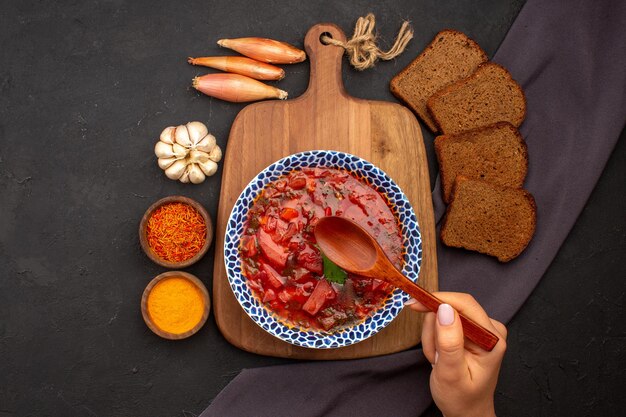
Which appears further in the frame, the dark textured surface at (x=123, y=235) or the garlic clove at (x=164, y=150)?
the dark textured surface at (x=123, y=235)

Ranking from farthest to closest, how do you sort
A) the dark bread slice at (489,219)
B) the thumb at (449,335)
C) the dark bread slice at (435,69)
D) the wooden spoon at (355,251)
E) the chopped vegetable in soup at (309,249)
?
1. the dark bread slice at (435,69)
2. the dark bread slice at (489,219)
3. the chopped vegetable in soup at (309,249)
4. the wooden spoon at (355,251)
5. the thumb at (449,335)

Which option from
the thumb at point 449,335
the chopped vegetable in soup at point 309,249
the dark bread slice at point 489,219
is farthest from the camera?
the dark bread slice at point 489,219

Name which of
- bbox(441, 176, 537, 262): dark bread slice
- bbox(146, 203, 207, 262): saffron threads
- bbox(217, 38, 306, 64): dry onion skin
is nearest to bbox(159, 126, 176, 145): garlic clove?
bbox(146, 203, 207, 262): saffron threads

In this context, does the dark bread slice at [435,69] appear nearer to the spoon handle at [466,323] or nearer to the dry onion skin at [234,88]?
the dry onion skin at [234,88]

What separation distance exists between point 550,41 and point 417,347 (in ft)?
6.21

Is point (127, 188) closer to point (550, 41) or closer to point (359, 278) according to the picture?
point (359, 278)

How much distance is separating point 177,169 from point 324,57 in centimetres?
102

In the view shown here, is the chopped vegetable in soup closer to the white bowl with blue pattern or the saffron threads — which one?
the white bowl with blue pattern

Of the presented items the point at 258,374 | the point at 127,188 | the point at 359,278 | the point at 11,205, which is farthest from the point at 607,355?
the point at 11,205

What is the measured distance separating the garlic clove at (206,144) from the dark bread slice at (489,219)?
135 centimetres

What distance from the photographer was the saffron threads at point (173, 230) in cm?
333

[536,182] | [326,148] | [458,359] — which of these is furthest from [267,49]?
[458,359]

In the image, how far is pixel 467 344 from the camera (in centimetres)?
286

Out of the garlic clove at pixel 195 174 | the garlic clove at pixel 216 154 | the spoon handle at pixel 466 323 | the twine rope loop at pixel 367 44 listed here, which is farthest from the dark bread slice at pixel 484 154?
the garlic clove at pixel 195 174
